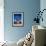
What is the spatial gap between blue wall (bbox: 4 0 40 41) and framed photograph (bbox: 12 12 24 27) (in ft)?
0.45

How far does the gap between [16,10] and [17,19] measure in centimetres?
41

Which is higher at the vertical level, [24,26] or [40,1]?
[40,1]

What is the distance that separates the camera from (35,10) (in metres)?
6.19

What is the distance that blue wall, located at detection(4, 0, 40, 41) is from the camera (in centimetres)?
613

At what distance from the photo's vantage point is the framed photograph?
617cm

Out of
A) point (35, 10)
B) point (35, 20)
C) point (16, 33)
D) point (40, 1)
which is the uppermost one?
point (40, 1)

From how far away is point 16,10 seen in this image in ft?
20.3

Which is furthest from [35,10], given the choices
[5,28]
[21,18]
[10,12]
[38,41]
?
[38,41]

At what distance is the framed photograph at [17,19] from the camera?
617 centimetres

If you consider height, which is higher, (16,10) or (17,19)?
(16,10)

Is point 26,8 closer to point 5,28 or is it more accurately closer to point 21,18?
point 21,18

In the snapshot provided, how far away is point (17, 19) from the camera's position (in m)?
6.18

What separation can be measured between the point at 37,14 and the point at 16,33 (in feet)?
4.27

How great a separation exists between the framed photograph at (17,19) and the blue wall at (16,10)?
136mm
